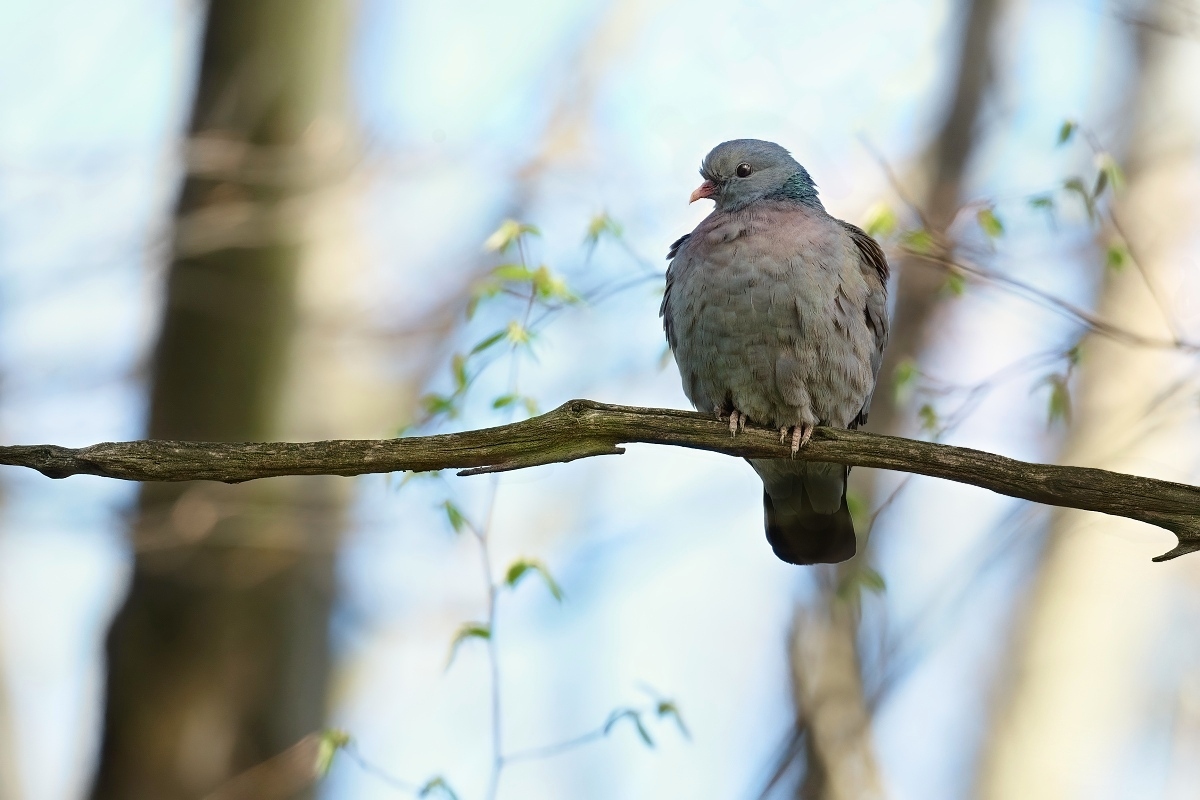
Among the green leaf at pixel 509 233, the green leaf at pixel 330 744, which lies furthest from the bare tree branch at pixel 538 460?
the green leaf at pixel 330 744

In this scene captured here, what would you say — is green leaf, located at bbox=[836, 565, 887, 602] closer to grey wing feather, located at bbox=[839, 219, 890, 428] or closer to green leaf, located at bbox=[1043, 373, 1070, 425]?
grey wing feather, located at bbox=[839, 219, 890, 428]

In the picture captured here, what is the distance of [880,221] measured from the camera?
537cm

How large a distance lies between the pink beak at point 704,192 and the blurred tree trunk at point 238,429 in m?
2.83

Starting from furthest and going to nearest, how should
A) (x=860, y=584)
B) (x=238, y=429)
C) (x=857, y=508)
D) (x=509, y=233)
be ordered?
(x=238, y=429) → (x=857, y=508) → (x=860, y=584) → (x=509, y=233)

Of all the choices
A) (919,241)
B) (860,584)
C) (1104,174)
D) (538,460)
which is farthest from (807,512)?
(538,460)

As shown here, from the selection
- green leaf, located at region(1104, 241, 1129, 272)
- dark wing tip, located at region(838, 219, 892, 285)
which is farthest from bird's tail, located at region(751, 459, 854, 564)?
green leaf, located at region(1104, 241, 1129, 272)

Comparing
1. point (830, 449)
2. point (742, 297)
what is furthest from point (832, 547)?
point (830, 449)

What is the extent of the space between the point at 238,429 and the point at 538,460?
151 inches

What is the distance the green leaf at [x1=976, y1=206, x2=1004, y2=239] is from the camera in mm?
5355

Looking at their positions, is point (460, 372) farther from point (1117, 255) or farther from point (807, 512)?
point (1117, 255)

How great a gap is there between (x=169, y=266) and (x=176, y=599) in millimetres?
1970

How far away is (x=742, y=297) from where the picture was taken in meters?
4.58

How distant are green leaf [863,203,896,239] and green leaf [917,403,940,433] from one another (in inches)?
33.2

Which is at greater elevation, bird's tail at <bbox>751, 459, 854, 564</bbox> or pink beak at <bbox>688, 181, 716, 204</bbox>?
pink beak at <bbox>688, 181, 716, 204</bbox>
